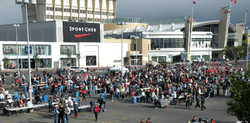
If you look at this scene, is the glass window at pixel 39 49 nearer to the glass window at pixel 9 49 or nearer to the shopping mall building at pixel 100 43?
the shopping mall building at pixel 100 43

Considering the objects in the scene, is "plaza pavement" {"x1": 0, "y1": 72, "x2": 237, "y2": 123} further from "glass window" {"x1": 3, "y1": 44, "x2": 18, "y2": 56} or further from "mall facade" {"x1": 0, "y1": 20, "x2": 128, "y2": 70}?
"mall facade" {"x1": 0, "y1": 20, "x2": 128, "y2": 70}

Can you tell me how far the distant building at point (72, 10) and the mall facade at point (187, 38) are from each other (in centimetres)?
1964

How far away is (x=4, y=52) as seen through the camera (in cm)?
5275

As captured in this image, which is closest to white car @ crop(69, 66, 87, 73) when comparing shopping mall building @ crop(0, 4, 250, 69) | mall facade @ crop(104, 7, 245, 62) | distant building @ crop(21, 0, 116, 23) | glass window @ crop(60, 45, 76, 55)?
shopping mall building @ crop(0, 4, 250, 69)

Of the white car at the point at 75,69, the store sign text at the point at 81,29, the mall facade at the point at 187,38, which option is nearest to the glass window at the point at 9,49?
the store sign text at the point at 81,29

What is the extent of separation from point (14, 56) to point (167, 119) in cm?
4706

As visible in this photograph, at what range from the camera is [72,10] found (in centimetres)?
10262

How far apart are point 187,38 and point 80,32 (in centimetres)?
3803

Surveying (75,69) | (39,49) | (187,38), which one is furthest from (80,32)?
(187,38)

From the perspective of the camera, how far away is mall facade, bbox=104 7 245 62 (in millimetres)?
79938

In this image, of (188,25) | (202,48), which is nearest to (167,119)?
(188,25)

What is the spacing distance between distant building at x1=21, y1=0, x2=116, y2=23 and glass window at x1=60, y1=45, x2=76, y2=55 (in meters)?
39.5

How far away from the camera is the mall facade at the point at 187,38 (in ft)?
262

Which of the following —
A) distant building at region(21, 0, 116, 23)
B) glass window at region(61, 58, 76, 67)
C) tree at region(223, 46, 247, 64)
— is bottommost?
glass window at region(61, 58, 76, 67)
